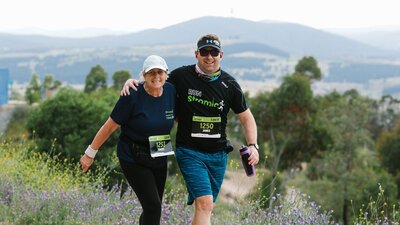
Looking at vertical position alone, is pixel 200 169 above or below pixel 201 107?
below

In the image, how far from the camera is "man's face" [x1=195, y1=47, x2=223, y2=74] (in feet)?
16.0

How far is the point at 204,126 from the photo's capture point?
16.0 ft

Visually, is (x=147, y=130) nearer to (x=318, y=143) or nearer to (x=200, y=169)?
(x=200, y=169)

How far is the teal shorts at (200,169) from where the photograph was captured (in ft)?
15.8

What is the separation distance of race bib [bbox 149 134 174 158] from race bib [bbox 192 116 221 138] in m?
0.24

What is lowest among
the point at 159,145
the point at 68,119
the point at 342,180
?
the point at 342,180

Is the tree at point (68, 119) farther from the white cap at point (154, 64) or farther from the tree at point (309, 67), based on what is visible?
the tree at point (309, 67)

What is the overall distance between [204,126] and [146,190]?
644mm

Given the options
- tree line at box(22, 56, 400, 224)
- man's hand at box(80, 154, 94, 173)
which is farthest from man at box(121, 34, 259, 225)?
tree line at box(22, 56, 400, 224)

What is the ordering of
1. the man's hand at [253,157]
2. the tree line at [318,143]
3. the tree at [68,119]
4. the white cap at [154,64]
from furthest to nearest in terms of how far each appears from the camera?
the tree line at [318,143]
the tree at [68,119]
the man's hand at [253,157]
the white cap at [154,64]

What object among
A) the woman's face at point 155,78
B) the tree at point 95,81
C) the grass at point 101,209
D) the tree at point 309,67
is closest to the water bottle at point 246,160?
the grass at point 101,209

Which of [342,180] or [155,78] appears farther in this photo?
Result: [342,180]

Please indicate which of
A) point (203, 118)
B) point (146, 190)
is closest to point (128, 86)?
point (203, 118)

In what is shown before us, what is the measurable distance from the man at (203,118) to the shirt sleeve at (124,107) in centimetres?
16
